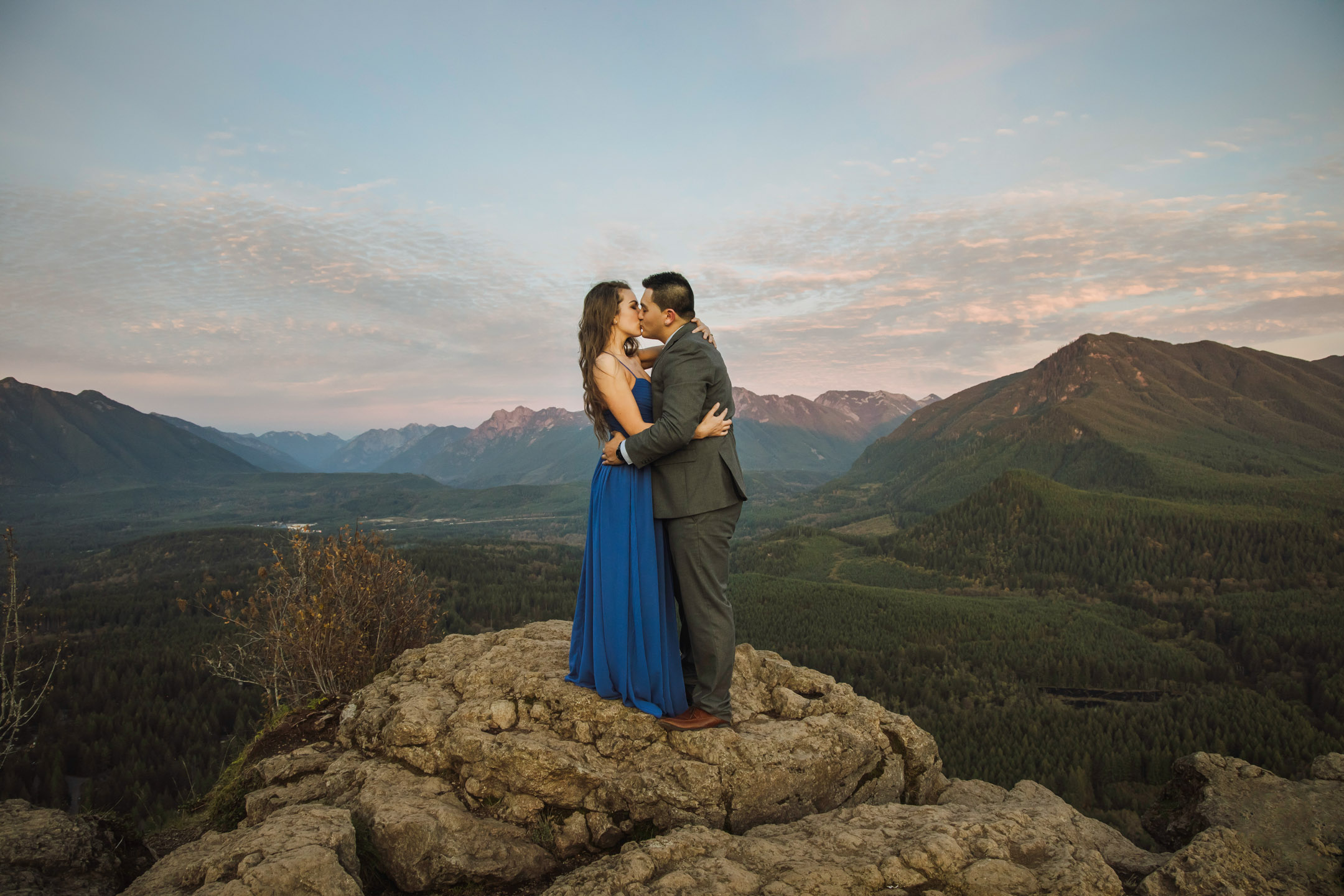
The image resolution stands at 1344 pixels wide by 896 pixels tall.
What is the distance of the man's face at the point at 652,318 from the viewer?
5.59 meters

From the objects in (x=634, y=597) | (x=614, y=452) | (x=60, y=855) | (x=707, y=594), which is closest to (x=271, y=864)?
(x=60, y=855)

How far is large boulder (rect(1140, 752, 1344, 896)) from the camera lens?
12.4 feet

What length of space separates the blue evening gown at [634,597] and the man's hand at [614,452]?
0.09 m

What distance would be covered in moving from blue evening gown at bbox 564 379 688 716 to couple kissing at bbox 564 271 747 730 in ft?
0.04

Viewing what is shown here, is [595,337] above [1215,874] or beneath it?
above

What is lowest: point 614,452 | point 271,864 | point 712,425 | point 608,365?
point 271,864

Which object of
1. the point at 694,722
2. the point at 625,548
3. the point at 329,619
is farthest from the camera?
the point at 329,619

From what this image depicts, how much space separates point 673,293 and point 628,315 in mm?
476

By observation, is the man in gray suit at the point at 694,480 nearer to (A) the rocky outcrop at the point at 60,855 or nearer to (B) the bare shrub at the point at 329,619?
(A) the rocky outcrop at the point at 60,855

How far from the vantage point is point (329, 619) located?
836 cm

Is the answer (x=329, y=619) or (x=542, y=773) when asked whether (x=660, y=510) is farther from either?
(x=329, y=619)

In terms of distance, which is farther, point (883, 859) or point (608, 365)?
point (608, 365)

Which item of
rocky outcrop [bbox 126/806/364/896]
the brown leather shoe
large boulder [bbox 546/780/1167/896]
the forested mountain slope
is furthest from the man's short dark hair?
the forested mountain slope

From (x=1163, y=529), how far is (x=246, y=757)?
122164 mm
